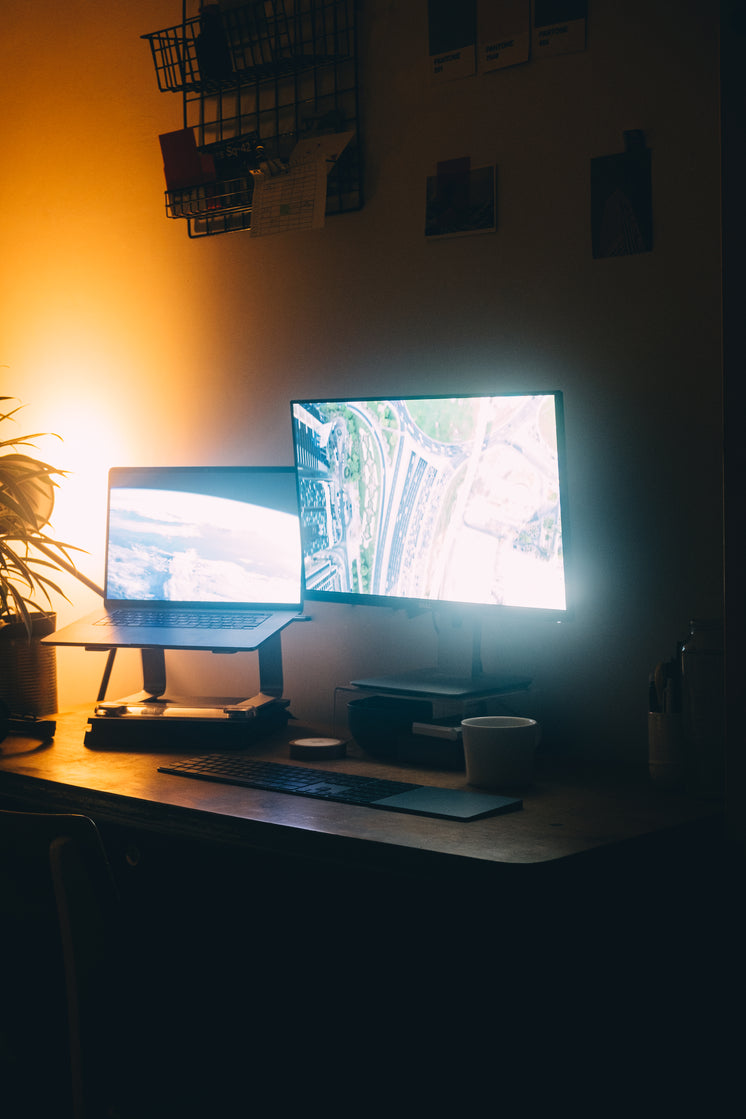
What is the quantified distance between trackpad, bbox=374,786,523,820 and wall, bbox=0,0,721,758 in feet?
1.23

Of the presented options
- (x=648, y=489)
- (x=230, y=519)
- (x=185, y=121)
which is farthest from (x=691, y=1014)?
(x=185, y=121)

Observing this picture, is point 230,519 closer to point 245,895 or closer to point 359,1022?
point 245,895

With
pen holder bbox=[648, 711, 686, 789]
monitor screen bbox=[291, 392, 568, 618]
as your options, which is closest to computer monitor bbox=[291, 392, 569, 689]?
monitor screen bbox=[291, 392, 568, 618]

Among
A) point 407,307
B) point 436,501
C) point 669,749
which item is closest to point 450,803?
point 669,749

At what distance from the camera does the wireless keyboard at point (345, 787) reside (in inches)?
55.4

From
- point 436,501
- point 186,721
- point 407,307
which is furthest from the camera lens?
point 407,307

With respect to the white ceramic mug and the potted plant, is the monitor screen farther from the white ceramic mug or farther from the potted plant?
the potted plant

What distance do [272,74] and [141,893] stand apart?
60.3 inches

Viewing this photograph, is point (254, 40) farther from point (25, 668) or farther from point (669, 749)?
point (669, 749)

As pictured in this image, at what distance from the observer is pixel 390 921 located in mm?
1411

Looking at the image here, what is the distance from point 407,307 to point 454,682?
72 cm

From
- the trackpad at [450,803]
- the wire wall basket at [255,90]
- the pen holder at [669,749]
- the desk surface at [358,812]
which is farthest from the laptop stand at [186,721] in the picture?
the wire wall basket at [255,90]

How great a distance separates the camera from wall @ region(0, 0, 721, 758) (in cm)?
167

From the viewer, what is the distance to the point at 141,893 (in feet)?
5.29
